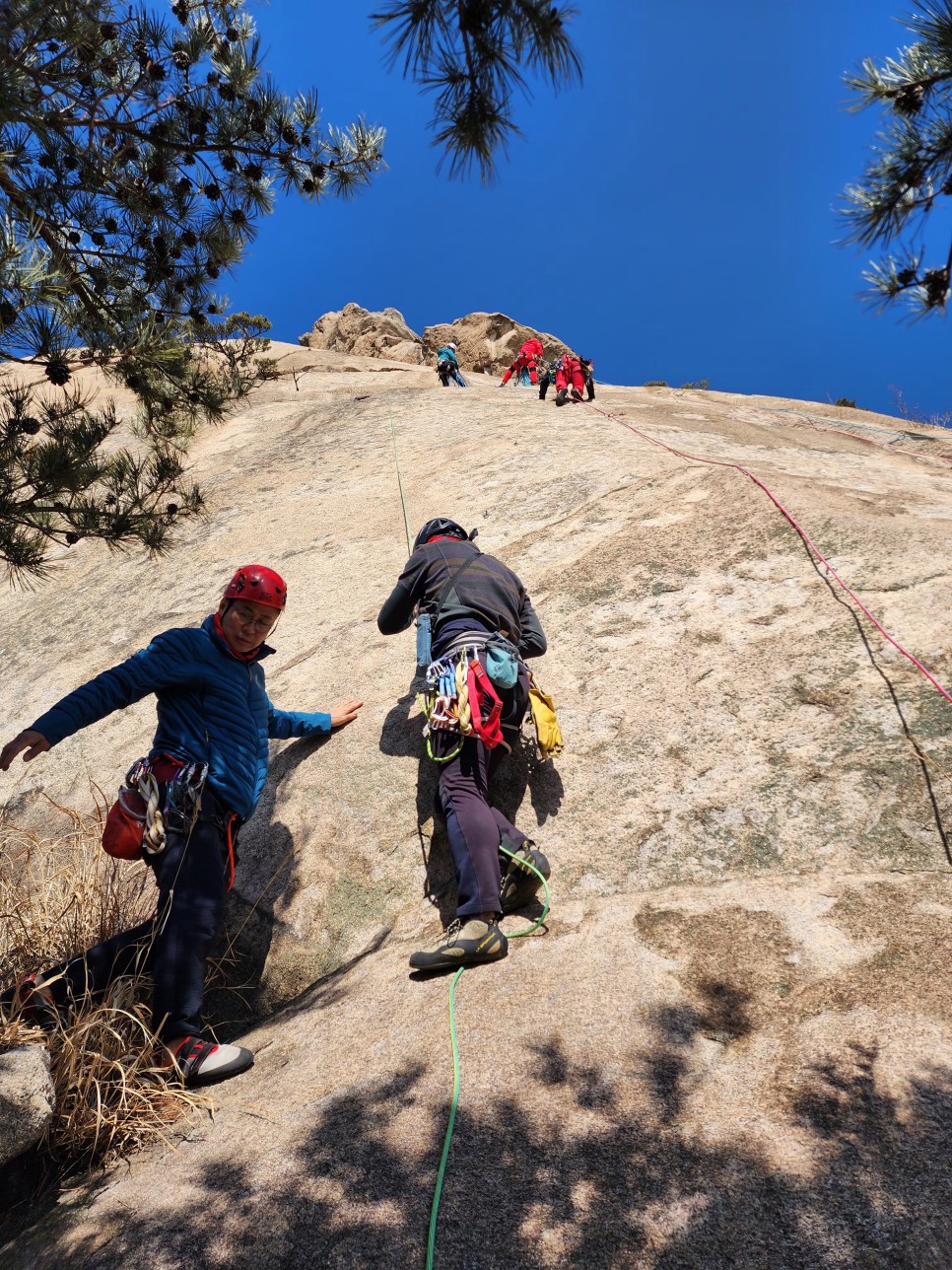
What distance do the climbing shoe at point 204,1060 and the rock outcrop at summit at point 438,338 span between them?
73.9ft

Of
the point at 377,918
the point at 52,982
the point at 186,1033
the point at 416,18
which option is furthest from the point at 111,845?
the point at 416,18

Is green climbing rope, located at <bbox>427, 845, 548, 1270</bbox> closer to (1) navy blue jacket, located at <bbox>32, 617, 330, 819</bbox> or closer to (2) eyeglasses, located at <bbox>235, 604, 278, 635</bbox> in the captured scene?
(1) navy blue jacket, located at <bbox>32, 617, 330, 819</bbox>

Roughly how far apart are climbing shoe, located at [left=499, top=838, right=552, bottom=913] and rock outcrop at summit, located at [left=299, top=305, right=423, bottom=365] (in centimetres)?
2171

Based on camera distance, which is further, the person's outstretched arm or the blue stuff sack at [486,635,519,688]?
the person's outstretched arm

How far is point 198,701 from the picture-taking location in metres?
3.04

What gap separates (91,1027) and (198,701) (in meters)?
1.13

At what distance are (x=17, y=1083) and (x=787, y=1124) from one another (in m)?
2.02

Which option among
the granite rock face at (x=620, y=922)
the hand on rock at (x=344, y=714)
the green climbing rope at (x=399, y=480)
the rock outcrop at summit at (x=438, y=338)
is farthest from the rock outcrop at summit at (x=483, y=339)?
the hand on rock at (x=344, y=714)

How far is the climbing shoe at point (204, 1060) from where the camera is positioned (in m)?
2.54

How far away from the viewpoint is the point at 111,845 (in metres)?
2.84

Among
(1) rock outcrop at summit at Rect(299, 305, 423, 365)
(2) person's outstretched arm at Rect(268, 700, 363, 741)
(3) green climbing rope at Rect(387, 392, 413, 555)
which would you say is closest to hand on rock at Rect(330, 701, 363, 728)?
(2) person's outstretched arm at Rect(268, 700, 363, 741)

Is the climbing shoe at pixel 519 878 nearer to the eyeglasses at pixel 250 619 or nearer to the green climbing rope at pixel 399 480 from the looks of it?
the eyeglasses at pixel 250 619

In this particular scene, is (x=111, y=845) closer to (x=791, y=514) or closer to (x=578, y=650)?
(x=578, y=650)

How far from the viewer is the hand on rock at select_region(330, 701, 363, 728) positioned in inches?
160
